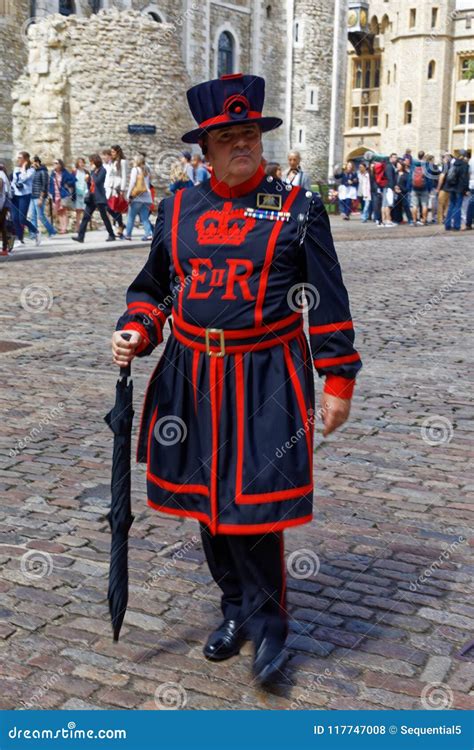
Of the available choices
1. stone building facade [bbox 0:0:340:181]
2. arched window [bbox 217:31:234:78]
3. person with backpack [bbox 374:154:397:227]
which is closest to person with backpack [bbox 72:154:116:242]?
person with backpack [bbox 374:154:397:227]

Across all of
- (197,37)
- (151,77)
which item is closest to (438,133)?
(197,37)

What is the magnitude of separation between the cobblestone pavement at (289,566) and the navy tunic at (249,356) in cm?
57

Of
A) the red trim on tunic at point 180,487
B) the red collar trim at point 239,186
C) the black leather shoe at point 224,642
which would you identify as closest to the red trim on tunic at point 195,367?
the red trim on tunic at point 180,487

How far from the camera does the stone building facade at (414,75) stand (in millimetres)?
68688

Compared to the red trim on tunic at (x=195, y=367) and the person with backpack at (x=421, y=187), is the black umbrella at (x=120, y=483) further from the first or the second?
the person with backpack at (x=421, y=187)

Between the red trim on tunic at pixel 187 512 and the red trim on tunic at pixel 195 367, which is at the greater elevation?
the red trim on tunic at pixel 195 367

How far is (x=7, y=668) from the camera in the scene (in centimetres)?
313

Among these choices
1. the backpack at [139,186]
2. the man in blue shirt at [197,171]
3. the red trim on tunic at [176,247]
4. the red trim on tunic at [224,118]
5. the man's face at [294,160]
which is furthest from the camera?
the man in blue shirt at [197,171]

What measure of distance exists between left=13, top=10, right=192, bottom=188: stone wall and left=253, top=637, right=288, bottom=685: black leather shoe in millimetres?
Result: 27139

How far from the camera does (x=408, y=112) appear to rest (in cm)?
7000

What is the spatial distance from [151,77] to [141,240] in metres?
9.89

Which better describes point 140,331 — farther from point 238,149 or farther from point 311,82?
point 311,82

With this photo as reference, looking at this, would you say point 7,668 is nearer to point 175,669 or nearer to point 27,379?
point 175,669

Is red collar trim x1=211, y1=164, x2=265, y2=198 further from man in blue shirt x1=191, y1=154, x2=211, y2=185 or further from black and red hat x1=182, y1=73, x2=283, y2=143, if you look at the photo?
man in blue shirt x1=191, y1=154, x2=211, y2=185
